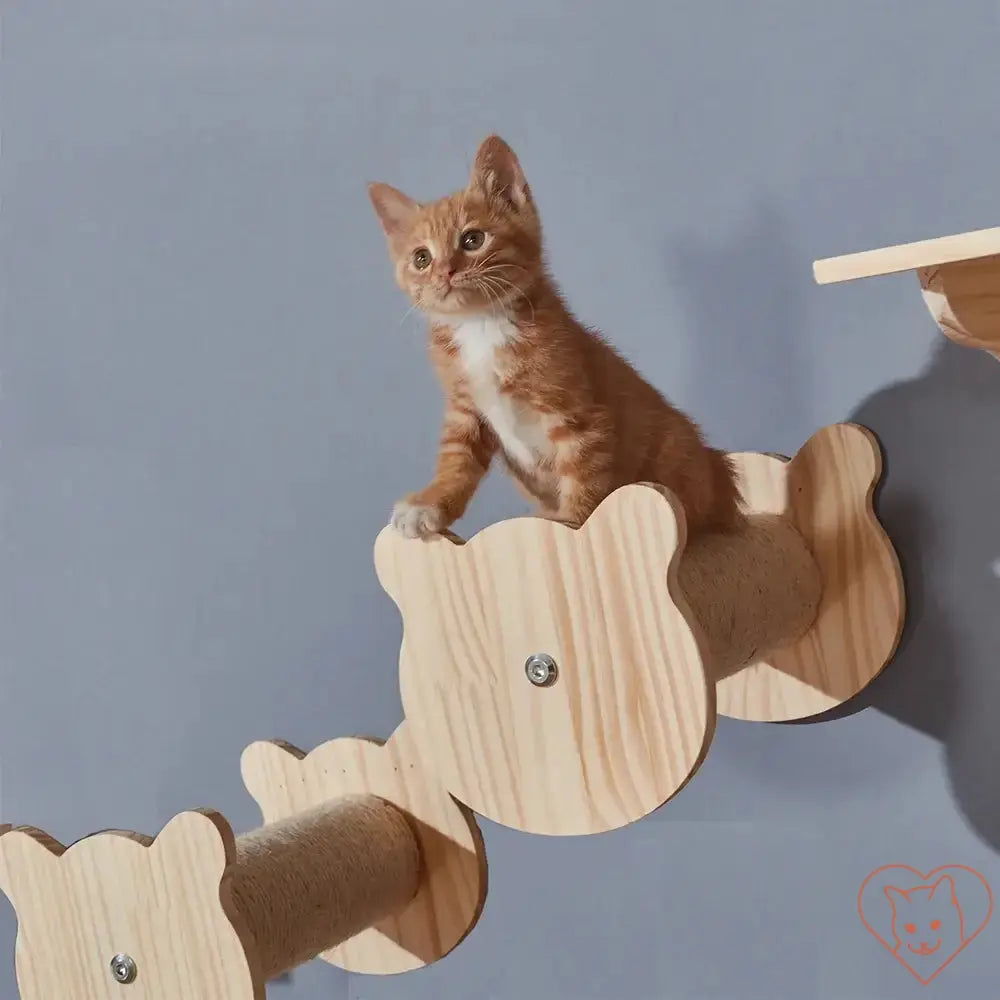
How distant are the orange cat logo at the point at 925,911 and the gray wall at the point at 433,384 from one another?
13 millimetres

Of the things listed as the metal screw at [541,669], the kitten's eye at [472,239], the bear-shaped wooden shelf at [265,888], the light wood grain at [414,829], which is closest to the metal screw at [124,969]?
the bear-shaped wooden shelf at [265,888]

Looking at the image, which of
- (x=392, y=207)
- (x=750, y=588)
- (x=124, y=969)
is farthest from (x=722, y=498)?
(x=124, y=969)

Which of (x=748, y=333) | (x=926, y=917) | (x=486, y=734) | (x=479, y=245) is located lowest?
(x=926, y=917)

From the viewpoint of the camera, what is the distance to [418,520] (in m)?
0.85

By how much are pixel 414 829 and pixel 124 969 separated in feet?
0.78

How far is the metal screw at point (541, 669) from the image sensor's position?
81 cm

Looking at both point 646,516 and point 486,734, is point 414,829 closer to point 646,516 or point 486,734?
point 486,734

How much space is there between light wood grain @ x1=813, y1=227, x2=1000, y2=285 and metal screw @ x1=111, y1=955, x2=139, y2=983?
631 mm

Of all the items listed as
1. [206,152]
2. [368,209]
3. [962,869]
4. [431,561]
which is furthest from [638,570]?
[206,152]

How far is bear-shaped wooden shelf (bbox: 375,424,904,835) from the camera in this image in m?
0.77

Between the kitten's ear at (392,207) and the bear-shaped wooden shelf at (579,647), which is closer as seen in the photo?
the bear-shaped wooden shelf at (579,647)

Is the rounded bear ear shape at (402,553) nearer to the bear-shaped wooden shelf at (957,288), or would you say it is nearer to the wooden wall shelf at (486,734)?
the wooden wall shelf at (486,734)

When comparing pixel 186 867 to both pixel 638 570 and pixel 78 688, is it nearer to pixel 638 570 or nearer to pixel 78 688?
pixel 638 570

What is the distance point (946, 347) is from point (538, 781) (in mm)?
488
